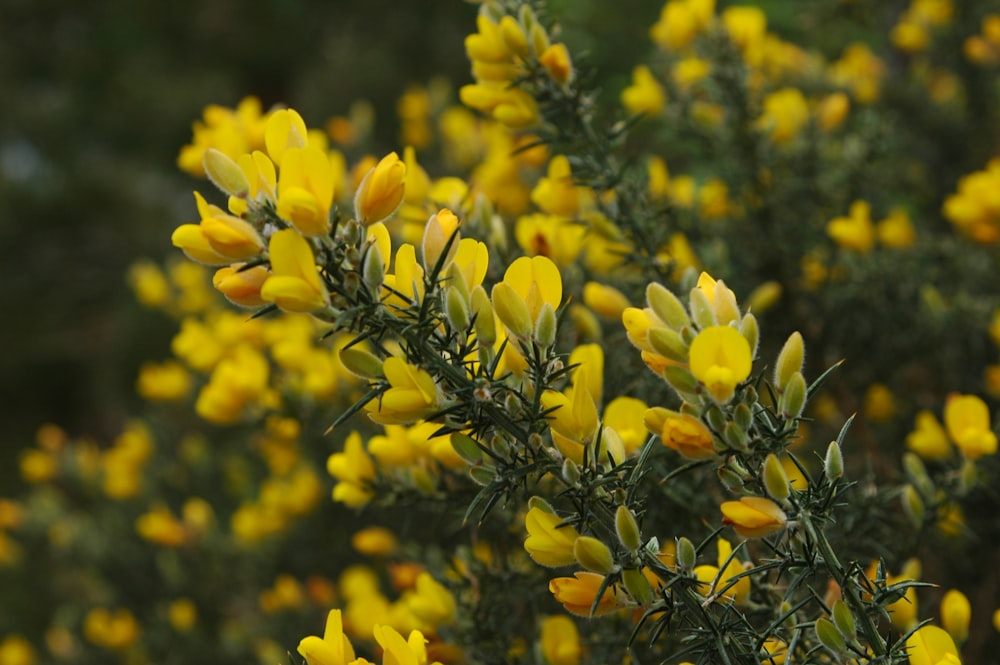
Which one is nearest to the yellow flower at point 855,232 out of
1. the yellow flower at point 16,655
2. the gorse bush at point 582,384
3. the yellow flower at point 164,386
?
the gorse bush at point 582,384

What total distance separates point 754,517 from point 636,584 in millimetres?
105

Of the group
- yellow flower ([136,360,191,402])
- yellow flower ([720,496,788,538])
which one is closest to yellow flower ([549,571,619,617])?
yellow flower ([720,496,788,538])

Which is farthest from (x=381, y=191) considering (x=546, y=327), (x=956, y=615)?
(x=956, y=615)

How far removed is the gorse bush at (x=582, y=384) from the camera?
2.22ft

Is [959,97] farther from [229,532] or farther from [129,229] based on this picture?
[129,229]

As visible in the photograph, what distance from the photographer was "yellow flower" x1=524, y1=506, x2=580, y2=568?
69 centimetres

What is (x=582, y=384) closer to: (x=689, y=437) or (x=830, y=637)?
(x=689, y=437)

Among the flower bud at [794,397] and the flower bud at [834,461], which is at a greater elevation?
the flower bud at [794,397]

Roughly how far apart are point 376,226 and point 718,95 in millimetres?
994

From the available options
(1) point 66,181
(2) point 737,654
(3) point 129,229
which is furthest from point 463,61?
(2) point 737,654

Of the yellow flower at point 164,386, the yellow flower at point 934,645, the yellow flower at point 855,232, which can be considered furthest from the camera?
the yellow flower at point 164,386

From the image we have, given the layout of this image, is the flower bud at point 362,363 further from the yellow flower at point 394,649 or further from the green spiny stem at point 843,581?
the green spiny stem at point 843,581

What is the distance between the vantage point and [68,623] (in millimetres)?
2328

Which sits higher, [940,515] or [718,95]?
[718,95]
